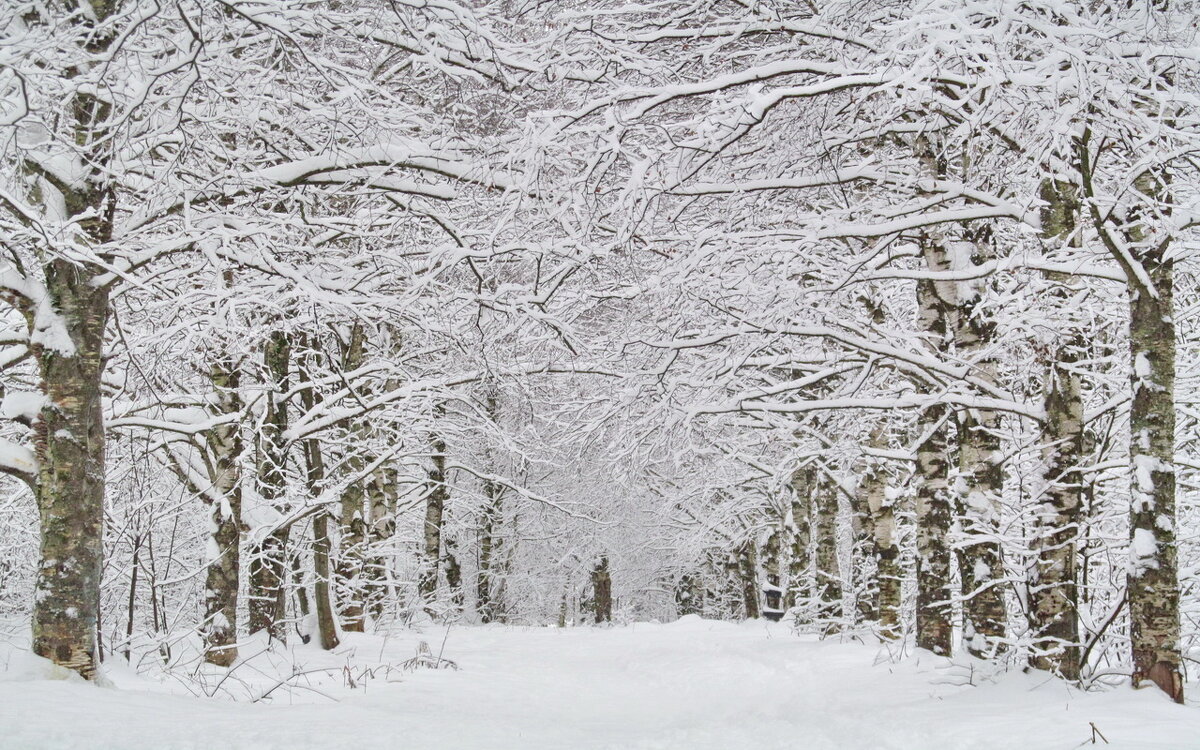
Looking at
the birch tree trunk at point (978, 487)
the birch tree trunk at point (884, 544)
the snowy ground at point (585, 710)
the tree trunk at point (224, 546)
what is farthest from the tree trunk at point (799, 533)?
the tree trunk at point (224, 546)

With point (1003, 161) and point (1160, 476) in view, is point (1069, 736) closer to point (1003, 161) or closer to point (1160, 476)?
point (1160, 476)

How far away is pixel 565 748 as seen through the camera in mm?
4352

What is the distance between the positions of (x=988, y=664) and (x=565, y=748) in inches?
144

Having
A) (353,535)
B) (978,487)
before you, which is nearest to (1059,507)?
(978,487)

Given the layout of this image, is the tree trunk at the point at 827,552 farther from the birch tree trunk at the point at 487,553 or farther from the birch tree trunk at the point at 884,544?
the birch tree trunk at the point at 487,553

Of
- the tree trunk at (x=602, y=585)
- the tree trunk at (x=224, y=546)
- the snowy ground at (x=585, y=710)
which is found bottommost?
the tree trunk at (x=602, y=585)

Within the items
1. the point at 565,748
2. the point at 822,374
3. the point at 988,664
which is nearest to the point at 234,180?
the point at 565,748

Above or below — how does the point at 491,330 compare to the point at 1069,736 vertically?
above

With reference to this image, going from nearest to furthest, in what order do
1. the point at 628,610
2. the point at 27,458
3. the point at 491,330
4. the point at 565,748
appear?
the point at 565,748 < the point at 27,458 < the point at 491,330 < the point at 628,610

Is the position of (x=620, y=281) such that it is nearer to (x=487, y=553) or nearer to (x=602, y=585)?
(x=487, y=553)

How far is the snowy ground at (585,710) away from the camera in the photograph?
12.4 feet

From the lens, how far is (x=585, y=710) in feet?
23.1

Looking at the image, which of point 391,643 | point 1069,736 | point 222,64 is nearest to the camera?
point 1069,736

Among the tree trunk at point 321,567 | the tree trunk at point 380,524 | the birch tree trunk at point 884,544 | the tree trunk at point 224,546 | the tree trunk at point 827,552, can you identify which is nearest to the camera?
the tree trunk at point 224,546
